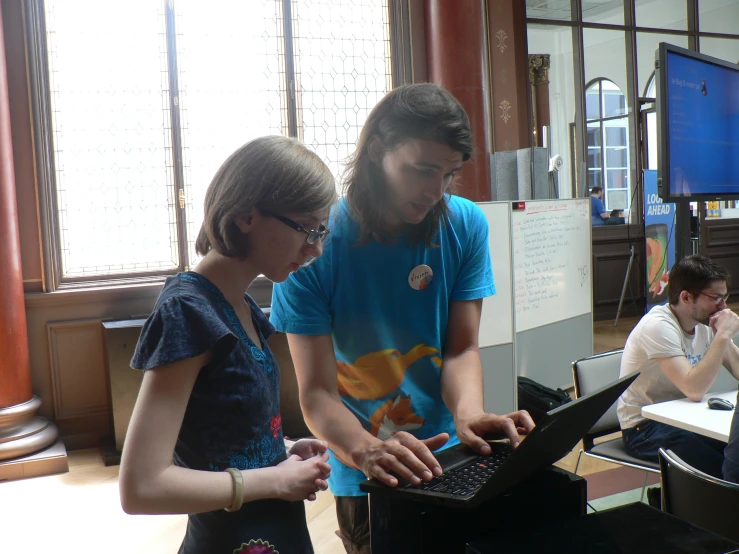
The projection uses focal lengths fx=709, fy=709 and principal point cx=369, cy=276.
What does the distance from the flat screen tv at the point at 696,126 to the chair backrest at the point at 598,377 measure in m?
0.71

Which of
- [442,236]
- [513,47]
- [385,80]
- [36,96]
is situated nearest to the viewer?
[442,236]

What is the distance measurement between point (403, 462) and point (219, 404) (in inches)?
9.6

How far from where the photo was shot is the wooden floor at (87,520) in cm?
290

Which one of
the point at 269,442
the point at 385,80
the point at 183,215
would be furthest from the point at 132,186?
the point at 269,442

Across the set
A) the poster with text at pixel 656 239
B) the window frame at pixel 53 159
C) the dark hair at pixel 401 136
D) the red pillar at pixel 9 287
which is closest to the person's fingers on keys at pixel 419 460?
the dark hair at pixel 401 136

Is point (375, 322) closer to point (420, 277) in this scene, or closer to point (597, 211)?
point (420, 277)

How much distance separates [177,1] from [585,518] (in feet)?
14.9

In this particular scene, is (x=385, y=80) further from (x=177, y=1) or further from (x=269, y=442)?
(x=269, y=442)

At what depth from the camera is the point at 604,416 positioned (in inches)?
109

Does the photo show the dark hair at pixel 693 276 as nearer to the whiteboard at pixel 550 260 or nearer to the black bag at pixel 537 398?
the black bag at pixel 537 398

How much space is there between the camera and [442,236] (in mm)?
1370

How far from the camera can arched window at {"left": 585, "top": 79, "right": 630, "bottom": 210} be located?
849 cm

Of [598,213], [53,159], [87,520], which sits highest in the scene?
[53,159]

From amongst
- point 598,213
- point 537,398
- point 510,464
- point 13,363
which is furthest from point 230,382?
point 598,213
